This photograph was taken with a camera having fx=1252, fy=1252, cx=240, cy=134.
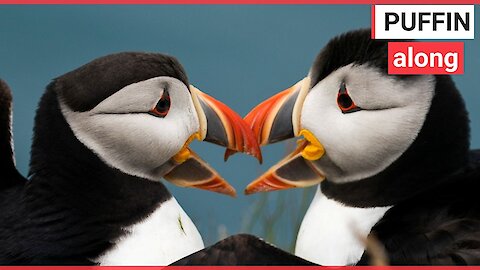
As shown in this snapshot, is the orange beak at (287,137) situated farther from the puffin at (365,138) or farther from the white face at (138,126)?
the white face at (138,126)

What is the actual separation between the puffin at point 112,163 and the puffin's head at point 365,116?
32 centimetres

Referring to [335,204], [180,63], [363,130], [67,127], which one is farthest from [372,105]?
[67,127]

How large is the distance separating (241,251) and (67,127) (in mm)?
1231

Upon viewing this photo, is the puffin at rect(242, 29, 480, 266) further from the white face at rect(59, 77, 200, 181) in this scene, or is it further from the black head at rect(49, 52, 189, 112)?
the black head at rect(49, 52, 189, 112)

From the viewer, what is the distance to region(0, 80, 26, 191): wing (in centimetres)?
679

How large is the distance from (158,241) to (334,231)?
894mm

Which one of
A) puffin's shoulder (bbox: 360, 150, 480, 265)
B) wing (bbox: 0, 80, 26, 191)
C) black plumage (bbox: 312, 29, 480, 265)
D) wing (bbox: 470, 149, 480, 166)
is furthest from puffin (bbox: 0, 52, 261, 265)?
wing (bbox: 470, 149, 480, 166)

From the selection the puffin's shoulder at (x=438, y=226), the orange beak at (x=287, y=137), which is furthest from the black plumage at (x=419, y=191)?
the orange beak at (x=287, y=137)

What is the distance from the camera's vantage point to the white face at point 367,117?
20.7 ft

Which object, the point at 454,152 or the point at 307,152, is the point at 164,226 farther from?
the point at 454,152

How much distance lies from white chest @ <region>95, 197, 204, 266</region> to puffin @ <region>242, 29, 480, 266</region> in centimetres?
60

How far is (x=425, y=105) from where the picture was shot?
6332 mm

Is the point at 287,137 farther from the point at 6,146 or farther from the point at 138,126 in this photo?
the point at 6,146

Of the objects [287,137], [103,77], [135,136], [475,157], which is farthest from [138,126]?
[475,157]
